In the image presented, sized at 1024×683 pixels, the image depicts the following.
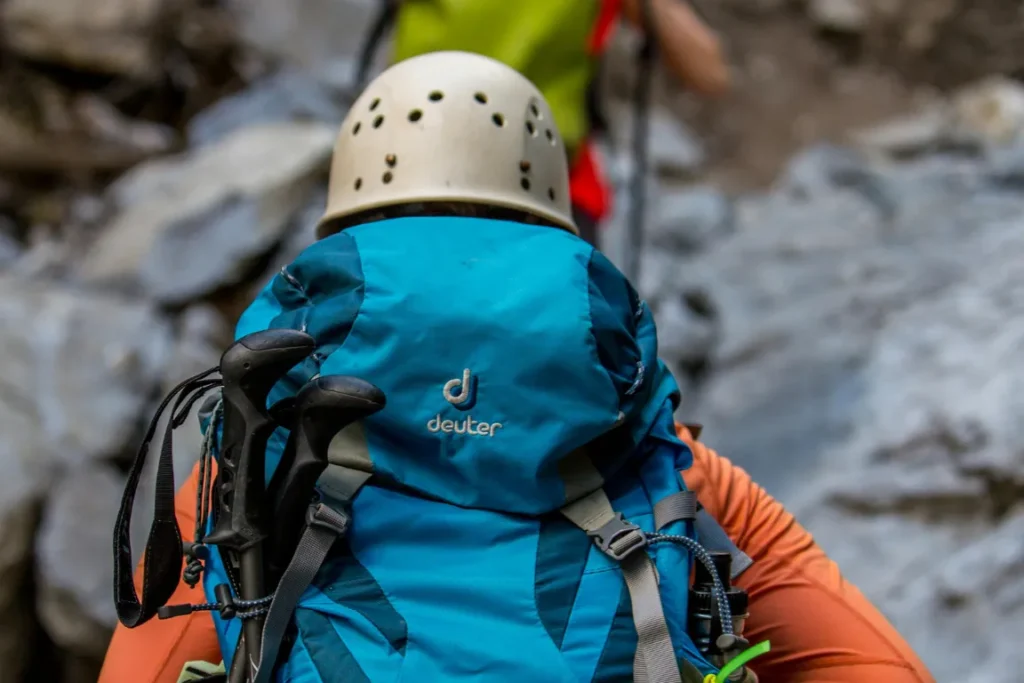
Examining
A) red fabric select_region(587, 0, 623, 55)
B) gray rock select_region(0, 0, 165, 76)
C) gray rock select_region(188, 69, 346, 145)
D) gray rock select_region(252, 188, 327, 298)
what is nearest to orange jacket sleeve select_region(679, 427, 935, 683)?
red fabric select_region(587, 0, 623, 55)

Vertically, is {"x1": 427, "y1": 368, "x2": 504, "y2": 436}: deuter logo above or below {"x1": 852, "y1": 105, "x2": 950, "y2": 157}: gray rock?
below

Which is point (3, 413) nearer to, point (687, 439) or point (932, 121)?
point (687, 439)

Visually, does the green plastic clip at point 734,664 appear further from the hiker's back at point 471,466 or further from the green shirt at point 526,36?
the green shirt at point 526,36

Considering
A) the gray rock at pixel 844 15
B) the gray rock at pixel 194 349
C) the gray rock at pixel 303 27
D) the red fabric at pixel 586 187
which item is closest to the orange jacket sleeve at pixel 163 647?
the red fabric at pixel 586 187

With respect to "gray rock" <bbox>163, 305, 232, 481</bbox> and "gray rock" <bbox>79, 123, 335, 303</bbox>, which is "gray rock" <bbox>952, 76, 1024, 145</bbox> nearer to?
"gray rock" <bbox>79, 123, 335, 303</bbox>

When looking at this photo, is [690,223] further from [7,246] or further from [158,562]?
[158,562]

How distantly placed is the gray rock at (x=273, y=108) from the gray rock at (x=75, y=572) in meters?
3.15

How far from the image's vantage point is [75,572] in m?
3.35

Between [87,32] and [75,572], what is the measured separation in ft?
14.1

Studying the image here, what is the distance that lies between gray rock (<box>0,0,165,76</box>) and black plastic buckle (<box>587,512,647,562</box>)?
21.0ft

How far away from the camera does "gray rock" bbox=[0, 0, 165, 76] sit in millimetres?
6211

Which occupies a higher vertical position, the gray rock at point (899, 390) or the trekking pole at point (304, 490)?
the gray rock at point (899, 390)

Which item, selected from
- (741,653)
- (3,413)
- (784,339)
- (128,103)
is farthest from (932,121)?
(741,653)

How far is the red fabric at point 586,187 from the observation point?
2.41 meters
